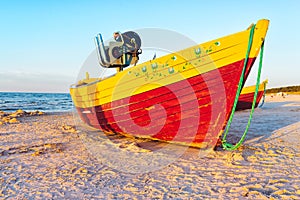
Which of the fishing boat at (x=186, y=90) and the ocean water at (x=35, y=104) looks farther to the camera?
the ocean water at (x=35, y=104)

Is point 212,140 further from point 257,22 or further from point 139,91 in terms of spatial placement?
point 257,22

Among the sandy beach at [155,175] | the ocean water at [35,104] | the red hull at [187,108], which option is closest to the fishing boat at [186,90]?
the red hull at [187,108]

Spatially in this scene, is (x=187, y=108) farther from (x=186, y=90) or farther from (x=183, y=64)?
(x=183, y=64)

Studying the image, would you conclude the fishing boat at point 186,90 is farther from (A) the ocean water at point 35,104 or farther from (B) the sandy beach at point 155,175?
(A) the ocean water at point 35,104

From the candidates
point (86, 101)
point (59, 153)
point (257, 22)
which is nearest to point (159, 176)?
point (59, 153)

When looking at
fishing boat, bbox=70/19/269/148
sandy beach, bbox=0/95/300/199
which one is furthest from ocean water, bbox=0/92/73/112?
sandy beach, bbox=0/95/300/199

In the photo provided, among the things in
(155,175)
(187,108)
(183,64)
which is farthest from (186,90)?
(155,175)

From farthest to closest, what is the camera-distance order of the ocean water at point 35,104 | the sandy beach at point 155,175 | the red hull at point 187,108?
1. the ocean water at point 35,104
2. the red hull at point 187,108
3. the sandy beach at point 155,175

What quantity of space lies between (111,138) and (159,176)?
307cm

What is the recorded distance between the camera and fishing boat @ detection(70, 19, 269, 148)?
389 centimetres

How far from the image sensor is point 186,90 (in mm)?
4293

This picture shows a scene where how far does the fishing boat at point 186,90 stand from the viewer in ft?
12.8

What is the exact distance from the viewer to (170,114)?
4.57 m

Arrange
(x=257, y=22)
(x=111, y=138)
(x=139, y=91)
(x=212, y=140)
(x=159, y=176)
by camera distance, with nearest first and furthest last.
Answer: (x=159, y=176), (x=257, y=22), (x=212, y=140), (x=139, y=91), (x=111, y=138)
